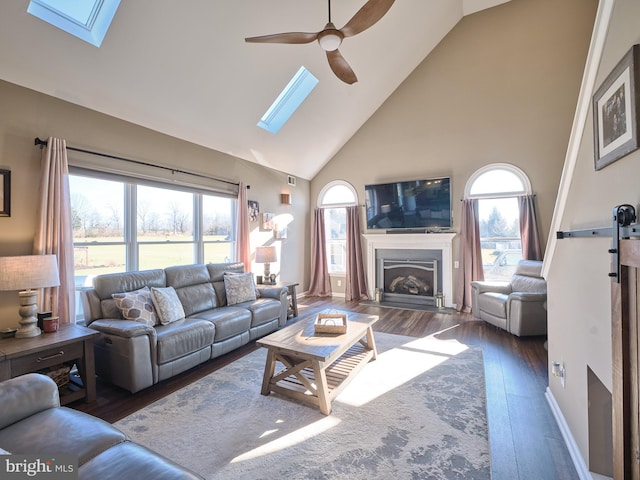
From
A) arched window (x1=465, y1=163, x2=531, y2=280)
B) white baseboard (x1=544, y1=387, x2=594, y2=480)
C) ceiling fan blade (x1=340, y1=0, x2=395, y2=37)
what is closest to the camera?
white baseboard (x1=544, y1=387, x2=594, y2=480)

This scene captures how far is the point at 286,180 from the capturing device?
6379 mm

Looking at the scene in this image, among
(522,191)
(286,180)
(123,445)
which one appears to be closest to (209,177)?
(286,180)

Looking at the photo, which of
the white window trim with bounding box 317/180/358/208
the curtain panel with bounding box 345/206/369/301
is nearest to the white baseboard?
the curtain panel with bounding box 345/206/369/301

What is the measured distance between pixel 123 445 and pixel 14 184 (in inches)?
111

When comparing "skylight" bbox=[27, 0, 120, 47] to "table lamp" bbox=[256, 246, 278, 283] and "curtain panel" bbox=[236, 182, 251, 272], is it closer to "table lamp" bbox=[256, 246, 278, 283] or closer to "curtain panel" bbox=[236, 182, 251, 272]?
"curtain panel" bbox=[236, 182, 251, 272]

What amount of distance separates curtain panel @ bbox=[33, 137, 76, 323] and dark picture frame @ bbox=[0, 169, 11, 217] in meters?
0.21

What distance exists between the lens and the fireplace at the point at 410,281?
19.2 ft

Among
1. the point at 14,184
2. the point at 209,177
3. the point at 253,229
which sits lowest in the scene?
the point at 253,229

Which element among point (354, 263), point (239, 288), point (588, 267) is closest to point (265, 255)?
point (239, 288)

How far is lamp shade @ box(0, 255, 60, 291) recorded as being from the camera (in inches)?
90.9

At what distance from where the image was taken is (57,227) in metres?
2.88

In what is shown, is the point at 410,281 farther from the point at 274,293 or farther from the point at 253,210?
the point at 253,210

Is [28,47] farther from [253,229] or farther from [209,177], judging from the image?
[253,229]

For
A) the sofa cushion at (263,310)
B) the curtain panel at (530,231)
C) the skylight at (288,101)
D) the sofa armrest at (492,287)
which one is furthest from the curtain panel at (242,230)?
the curtain panel at (530,231)
